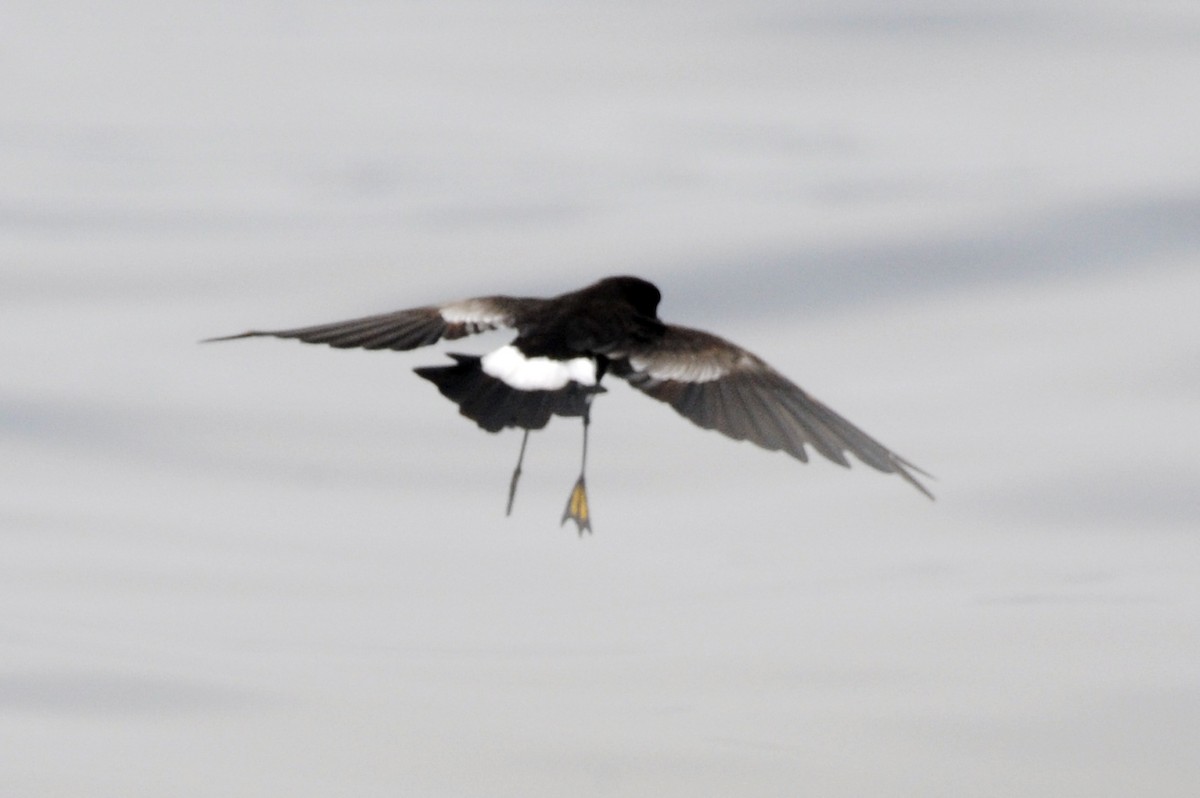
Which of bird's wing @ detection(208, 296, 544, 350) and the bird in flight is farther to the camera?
bird's wing @ detection(208, 296, 544, 350)

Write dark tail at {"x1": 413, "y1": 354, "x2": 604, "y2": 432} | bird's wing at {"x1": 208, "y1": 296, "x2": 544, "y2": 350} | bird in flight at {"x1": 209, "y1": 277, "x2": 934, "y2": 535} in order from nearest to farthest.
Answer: dark tail at {"x1": 413, "y1": 354, "x2": 604, "y2": 432} → bird in flight at {"x1": 209, "y1": 277, "x2": 934, "y2": 535} → bird's wing at {"x1": 208, "y1": 296, "x2": 544, "y2": 350}

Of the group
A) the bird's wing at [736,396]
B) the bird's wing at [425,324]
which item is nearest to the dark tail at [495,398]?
the bird's wing at [736,396]

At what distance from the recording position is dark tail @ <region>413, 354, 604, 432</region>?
9.01 metres

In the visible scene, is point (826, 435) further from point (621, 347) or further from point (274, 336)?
point (274, 336)

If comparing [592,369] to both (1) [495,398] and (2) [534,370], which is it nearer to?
(2) [534,370]

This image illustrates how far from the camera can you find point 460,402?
915cm

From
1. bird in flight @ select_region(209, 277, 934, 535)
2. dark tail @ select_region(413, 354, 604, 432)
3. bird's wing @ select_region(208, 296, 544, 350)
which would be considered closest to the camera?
dark tail @ select_region(413, 354, 604, 432)

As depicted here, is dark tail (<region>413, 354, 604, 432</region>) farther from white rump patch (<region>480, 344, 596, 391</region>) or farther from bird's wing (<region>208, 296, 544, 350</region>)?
bird's wing (<region>208, 296, 544, 350</region>)

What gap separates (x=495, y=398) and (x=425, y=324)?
173cm

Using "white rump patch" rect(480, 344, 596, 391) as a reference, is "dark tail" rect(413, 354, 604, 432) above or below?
below

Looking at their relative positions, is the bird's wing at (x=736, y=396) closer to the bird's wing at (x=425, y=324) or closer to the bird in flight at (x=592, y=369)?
the bird in flight at (x=592, y=369)

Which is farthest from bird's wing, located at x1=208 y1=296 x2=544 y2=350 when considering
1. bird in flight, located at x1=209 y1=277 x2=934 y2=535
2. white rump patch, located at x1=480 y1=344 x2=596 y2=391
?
white rump patch, located at x1=480 y1=344 x2=596 y2=391

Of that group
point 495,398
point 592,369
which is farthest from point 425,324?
point 495,398

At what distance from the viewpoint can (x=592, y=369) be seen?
9789 millimetres
